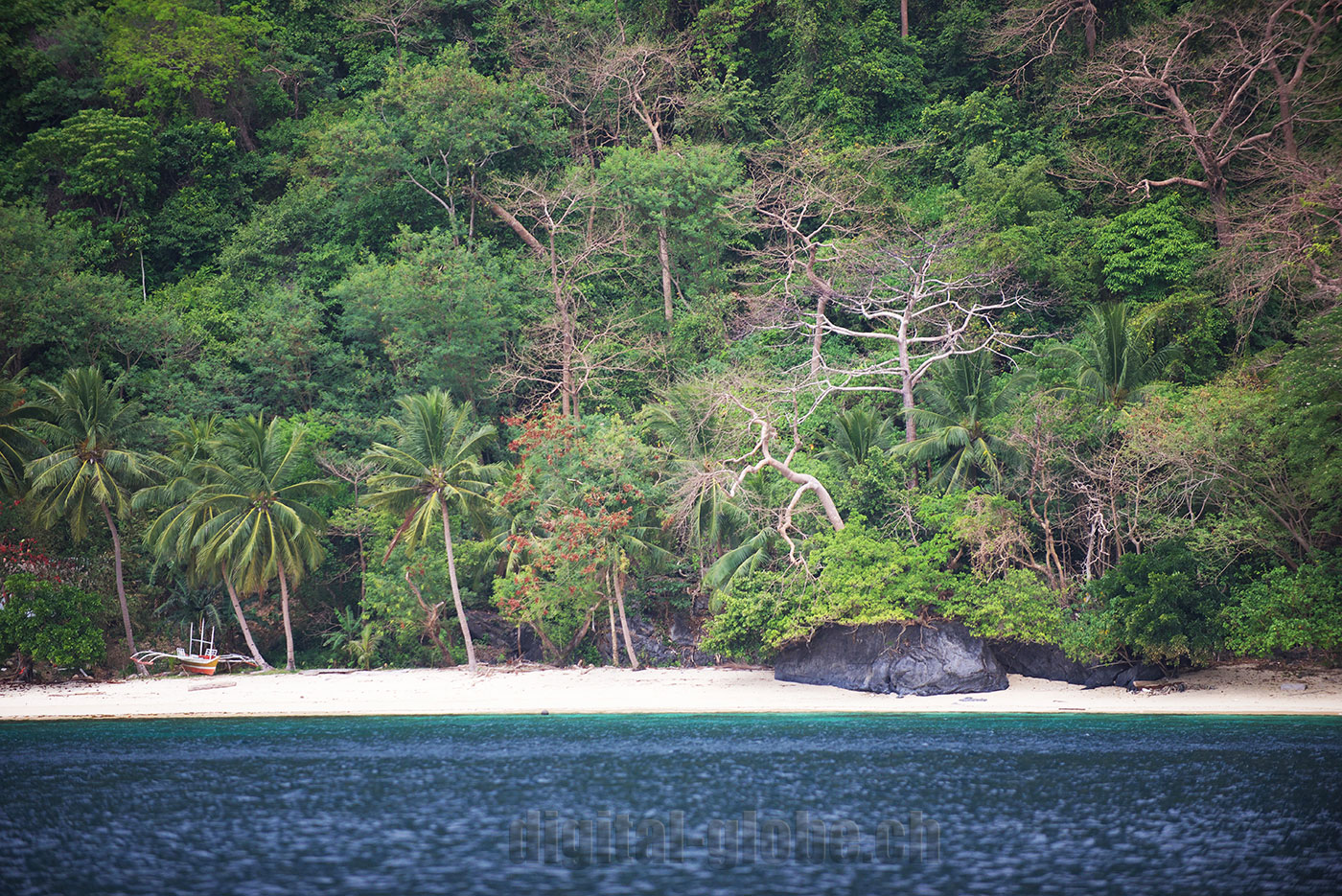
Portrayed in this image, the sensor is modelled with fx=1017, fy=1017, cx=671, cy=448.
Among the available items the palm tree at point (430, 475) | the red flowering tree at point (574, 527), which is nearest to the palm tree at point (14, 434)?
the palm tree at point (430, 475)

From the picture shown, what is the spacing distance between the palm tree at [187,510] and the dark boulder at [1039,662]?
755 inches

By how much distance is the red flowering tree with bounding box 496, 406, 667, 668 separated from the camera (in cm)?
2459

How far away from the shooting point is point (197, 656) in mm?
27203

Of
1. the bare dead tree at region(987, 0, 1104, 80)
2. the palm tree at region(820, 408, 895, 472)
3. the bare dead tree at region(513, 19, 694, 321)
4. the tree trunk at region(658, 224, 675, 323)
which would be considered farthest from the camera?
the bare dead tree at region(513, 19, 694, 321)

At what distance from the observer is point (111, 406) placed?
90.4ft

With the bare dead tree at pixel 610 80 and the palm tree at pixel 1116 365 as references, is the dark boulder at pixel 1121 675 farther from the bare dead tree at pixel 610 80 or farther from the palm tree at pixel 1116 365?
the bare dead tree at pixel 610 80

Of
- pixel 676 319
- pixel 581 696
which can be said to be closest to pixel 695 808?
pixel 581 696

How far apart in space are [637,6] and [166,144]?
1721 centimetres

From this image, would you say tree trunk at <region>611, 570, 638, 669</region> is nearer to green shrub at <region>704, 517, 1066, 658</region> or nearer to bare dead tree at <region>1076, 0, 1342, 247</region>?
green shrub at <region>704, 517, 1066, 658</region>

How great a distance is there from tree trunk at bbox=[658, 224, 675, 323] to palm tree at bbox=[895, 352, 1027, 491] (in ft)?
32.1

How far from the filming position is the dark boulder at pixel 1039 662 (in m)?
21.7

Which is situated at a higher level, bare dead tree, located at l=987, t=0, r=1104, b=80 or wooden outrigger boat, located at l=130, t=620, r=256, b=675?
bare dead tree, located at l=987, t=0, r=1104, b=80

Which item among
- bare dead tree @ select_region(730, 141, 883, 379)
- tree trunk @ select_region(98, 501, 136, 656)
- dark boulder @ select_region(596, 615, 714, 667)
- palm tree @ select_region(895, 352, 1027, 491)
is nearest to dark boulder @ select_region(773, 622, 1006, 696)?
palm tree @ select_region(895, 352, 1027, 491)

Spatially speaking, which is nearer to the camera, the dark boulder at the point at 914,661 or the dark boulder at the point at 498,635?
the dark boulder at the point at 914,661
